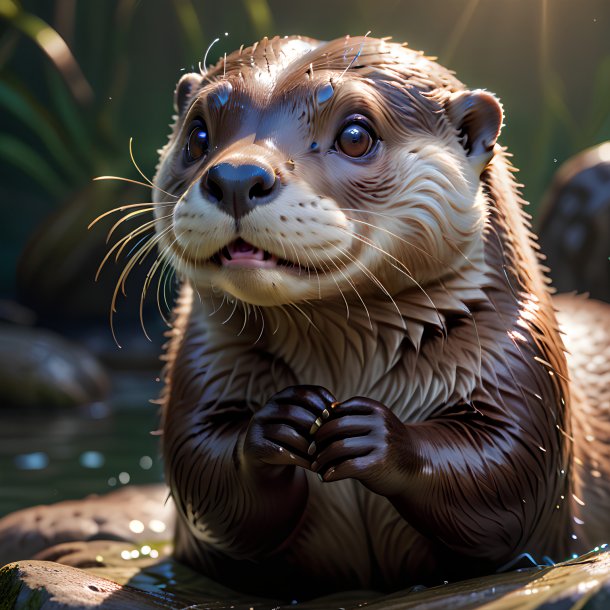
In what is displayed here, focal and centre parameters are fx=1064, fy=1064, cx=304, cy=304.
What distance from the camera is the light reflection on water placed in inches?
132

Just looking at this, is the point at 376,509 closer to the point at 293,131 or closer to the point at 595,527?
the point at 595,527

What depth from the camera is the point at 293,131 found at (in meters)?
1.85

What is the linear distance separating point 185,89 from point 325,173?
61 cm

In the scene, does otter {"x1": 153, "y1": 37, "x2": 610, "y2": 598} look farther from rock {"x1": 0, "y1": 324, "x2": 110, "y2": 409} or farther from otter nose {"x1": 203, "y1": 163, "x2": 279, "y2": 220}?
rock {"x1": 0, "y1": 324, "x2": 110, "y2": 409}

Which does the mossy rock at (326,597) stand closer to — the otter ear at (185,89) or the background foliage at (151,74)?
the otter ear at (185,89)

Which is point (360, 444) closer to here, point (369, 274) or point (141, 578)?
point (369, 274)

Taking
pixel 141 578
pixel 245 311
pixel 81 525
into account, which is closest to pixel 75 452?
pixel 81 525

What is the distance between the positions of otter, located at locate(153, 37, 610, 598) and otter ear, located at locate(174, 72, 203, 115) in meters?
0.10

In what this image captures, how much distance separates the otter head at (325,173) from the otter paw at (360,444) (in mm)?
215

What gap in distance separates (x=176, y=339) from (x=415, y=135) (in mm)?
682

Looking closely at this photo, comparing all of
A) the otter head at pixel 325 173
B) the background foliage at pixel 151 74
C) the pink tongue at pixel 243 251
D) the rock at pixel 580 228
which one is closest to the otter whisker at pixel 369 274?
the otter head at pixel 325 173

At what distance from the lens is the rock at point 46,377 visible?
17.4 ft

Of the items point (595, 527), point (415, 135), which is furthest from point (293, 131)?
point (595, 527)

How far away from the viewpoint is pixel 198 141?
2.01 meters
